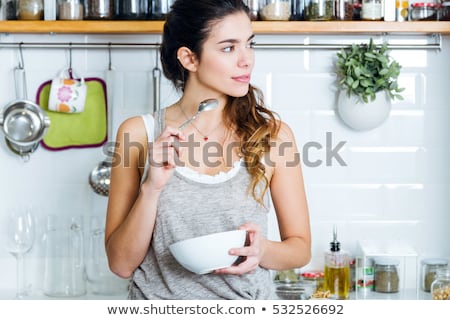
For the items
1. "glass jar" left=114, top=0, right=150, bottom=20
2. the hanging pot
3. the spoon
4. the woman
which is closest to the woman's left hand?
the woman

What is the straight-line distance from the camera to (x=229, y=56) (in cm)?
168

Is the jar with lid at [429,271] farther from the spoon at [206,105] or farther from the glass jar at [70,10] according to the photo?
the glass jar at [70,10]

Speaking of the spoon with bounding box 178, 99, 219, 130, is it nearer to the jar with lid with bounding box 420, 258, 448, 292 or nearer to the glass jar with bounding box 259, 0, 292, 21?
the glass jar with bounding box 259, 0, 292, 21

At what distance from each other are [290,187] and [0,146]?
3.72 ft

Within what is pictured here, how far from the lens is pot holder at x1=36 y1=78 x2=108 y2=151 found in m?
2.49

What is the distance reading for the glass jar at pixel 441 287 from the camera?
2270mm

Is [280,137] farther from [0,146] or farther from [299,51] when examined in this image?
[0,146]

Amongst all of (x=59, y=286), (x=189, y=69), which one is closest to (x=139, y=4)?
(x=189, y=69)

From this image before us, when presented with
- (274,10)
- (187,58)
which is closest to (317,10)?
(274,10)

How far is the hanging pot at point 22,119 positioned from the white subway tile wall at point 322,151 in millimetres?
33

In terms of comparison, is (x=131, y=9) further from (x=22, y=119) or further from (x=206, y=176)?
(x=206, y=176)

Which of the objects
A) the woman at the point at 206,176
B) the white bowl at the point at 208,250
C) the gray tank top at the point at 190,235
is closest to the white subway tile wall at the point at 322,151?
the woman at the point at 206,176

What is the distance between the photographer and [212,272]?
5.11 ft
